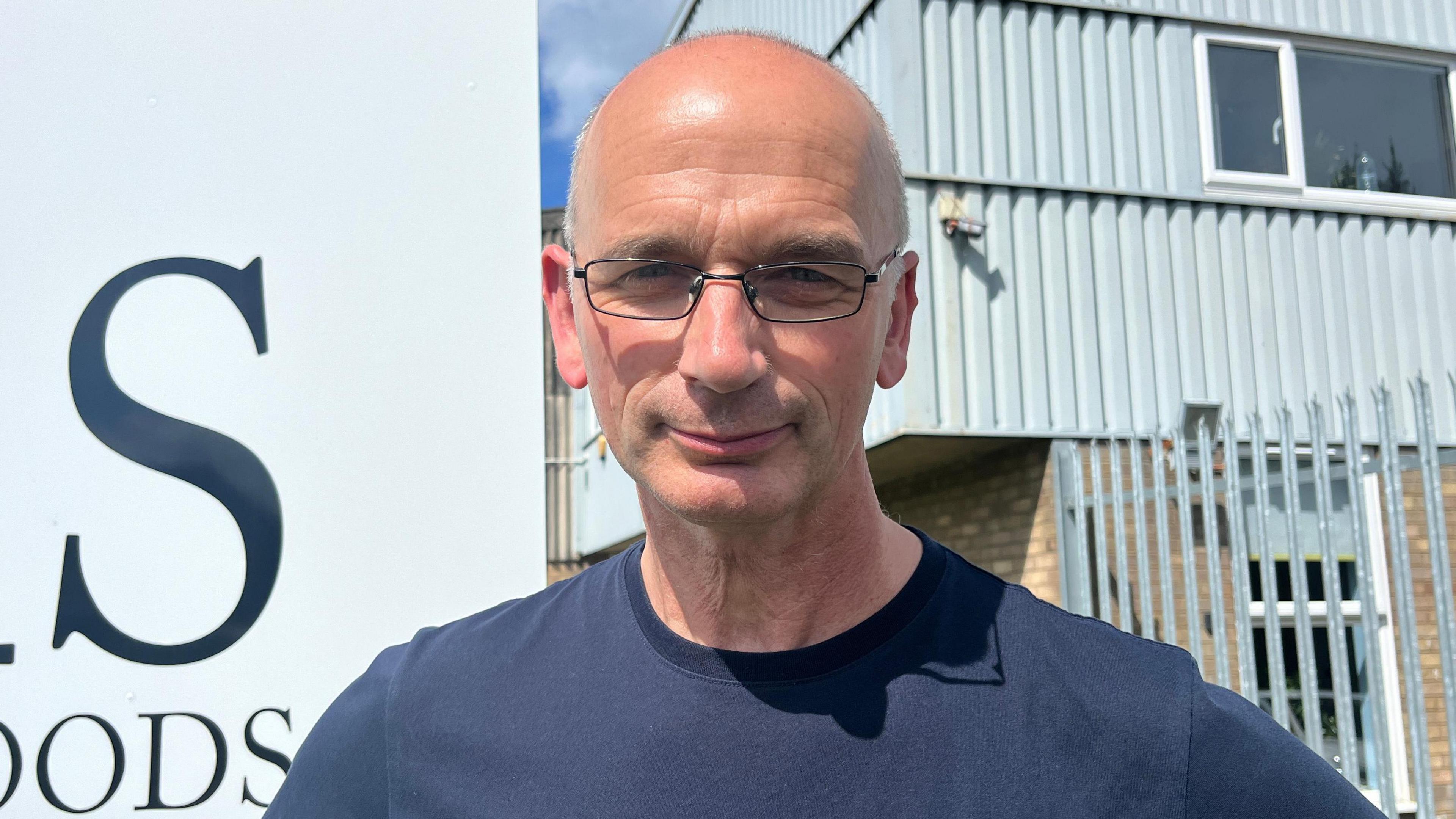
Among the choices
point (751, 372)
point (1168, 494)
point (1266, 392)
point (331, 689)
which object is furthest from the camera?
point (1266, 392)

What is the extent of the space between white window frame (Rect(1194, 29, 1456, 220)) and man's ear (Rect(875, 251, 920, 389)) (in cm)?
601

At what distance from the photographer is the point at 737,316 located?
1193 mm

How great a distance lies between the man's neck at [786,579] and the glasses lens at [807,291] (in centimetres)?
23

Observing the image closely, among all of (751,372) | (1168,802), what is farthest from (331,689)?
(1168,802)

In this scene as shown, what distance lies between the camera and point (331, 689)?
76.4 inches

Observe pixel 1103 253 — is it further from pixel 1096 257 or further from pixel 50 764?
pixel 50 764

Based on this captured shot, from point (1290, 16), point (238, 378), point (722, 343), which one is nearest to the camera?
point (722, 343)

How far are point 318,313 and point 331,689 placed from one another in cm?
64

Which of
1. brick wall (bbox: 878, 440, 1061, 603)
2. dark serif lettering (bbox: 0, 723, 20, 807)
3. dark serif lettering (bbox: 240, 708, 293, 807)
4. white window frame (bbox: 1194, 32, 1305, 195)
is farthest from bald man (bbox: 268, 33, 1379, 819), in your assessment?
white window frame (bbox: 1194, 32, 1305, 195)

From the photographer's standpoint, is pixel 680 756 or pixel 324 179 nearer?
pixel 680 756

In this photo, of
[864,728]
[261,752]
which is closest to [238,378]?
[261,752]

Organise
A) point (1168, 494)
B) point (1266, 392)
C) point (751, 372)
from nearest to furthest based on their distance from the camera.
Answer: point (751, 372)
point (1168, 494)
point (1266, 392)

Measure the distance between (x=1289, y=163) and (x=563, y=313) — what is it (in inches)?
264

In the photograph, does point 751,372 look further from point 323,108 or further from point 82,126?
point 82,126
